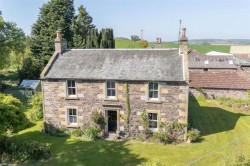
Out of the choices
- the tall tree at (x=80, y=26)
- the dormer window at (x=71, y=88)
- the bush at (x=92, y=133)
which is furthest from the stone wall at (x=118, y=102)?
the tall tree at (x=80, y=26)

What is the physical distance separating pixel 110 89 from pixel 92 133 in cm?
466

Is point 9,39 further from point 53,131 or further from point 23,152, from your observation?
point 23,152

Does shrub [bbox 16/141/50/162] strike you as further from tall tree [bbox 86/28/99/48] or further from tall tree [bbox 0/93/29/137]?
tall tree [bbox 86/28/99/48]

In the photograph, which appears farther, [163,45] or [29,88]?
[163,45]

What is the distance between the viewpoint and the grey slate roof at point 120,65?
23.9m

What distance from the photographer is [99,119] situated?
2473 centimetres

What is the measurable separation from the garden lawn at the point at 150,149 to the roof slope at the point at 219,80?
12253 mm

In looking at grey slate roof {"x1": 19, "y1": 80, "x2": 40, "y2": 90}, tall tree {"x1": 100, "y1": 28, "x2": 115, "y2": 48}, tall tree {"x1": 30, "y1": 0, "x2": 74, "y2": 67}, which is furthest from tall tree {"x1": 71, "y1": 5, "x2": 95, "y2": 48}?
grey slate roof {"x1": 19, "y1": 80, "x2": 40, "y2": 90}

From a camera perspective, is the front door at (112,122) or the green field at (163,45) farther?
the green field at (163,45)

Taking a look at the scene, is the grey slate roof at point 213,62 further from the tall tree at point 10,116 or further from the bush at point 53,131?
the tall tree at point 10,116

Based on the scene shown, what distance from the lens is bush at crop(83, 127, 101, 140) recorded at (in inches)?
974

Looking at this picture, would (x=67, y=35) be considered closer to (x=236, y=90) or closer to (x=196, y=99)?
(x=196, y=99)

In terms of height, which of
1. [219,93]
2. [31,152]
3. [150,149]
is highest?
[219,93]

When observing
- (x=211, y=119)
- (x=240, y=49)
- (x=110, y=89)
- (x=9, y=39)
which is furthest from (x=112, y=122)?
(x=240, y=49)
